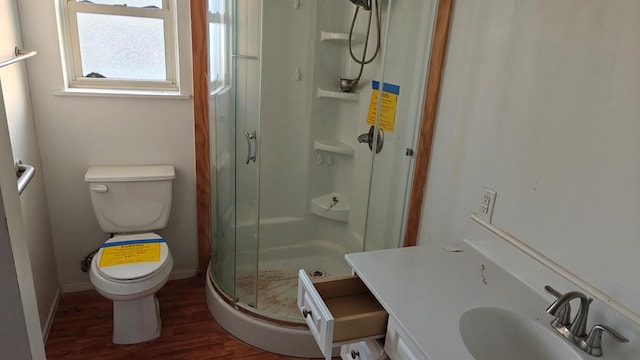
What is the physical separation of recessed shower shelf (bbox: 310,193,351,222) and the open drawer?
3.95ft

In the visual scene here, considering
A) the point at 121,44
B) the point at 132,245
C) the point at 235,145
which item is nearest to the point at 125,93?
the point at 121,44

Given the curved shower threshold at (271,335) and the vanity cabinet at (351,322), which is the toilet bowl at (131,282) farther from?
the vanity cabinet at (351,322)

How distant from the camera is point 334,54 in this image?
8.44 ft

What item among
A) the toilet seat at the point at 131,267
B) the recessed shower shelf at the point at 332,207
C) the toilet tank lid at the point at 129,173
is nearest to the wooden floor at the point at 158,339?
the toilet seat at the point at 131,267

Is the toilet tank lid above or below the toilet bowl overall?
above

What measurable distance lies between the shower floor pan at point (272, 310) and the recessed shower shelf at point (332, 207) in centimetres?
28

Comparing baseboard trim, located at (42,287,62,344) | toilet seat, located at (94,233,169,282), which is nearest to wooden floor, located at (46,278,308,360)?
baseboard trim, located at (42,287,62,344)

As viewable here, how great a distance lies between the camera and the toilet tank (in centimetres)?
218

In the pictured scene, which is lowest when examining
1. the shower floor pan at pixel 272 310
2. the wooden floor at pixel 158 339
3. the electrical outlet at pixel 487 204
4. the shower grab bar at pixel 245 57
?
the wooden floor at pixel 158 339

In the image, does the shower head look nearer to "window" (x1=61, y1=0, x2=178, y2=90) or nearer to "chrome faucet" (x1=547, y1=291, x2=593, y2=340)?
"window" (x1=61, y1=0, x2=178, y2=90)

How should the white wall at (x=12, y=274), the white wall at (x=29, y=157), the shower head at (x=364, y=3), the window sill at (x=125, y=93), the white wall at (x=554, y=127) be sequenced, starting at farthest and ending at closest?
the shower head at (x=364, y=3)
the window sill at (x=125, y=93)
the white wall at (x=29, y=157)
the white wall at (x=554, y=127)
the white wall at (x=12, y=274)

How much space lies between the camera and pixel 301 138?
2674mm

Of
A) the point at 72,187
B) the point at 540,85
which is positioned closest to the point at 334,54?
the point at 540,85

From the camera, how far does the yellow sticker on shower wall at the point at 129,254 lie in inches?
78.8
